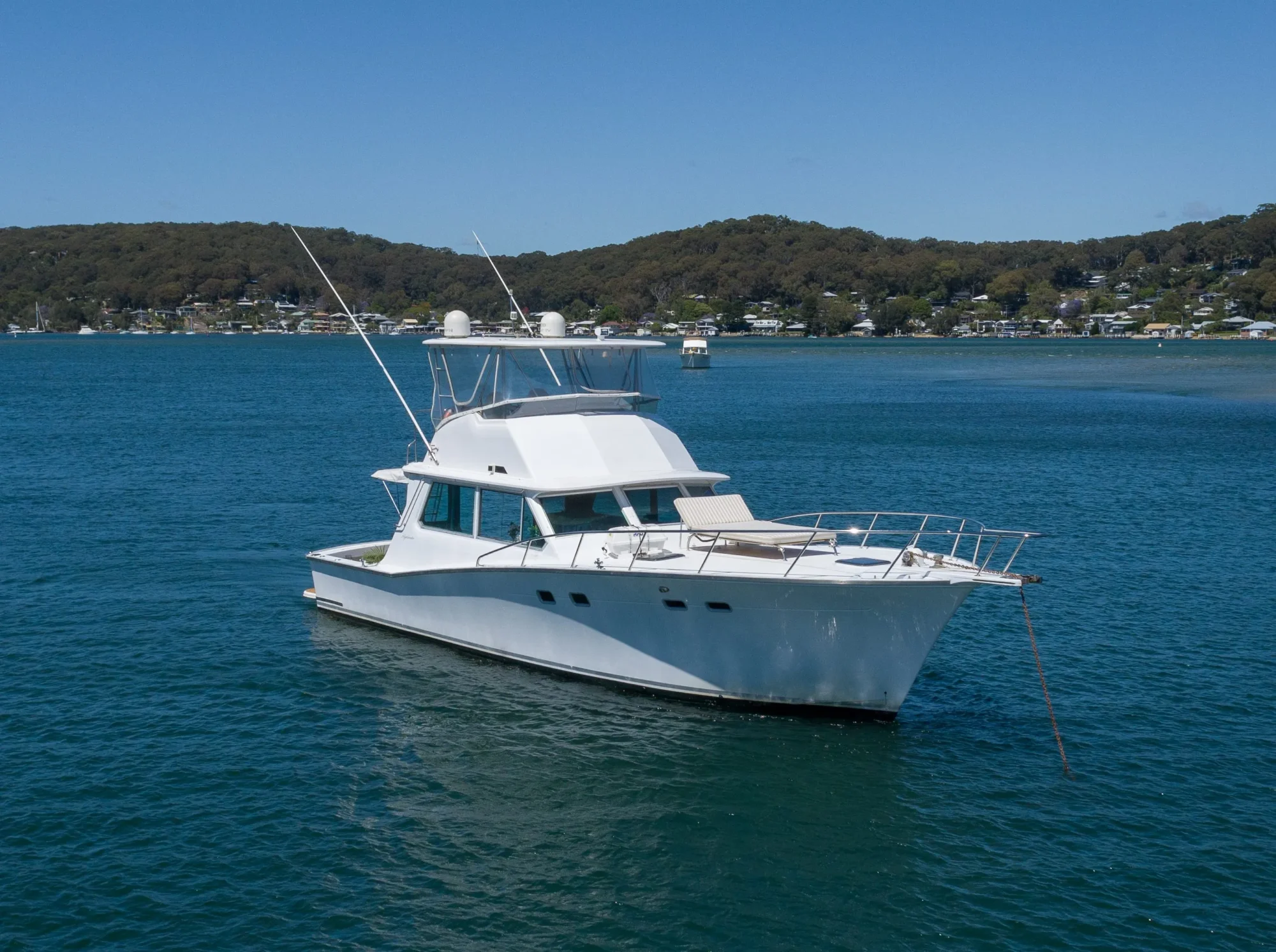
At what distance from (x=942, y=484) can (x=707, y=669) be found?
2579 centimetres

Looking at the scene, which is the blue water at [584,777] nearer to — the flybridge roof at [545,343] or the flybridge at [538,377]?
the flybridge at [538,377]

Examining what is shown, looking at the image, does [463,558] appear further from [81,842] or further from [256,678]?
[81,842]

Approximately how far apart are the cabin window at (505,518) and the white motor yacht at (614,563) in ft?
0.10

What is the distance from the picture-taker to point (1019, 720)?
61.1ft

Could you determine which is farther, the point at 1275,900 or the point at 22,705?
the point at 22,705

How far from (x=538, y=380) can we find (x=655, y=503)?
3.37 m

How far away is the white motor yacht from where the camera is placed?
17.3 metres

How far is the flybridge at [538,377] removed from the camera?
2156cm

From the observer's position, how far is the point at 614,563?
18.5m

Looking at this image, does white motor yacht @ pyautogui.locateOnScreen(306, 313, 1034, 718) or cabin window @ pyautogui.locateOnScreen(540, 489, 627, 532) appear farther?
cabin window @ pyautogui.locateOnScreen(540, 489, 627, 532)

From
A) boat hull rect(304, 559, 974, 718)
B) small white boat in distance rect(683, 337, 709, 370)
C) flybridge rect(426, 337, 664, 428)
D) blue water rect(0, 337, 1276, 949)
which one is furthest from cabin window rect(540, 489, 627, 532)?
small white boat in distance rect(683, 337, 709, 370)

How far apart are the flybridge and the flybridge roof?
16 mm

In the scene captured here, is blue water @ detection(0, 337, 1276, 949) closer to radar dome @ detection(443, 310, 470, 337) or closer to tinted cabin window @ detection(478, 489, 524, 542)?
tinted cabin window @ detection(478, 489, 524, 542)

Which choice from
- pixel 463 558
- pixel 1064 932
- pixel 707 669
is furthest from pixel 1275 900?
pixel 463 558
